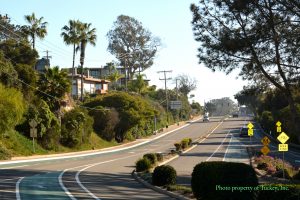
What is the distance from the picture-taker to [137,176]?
28.3m

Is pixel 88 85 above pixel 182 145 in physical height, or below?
above

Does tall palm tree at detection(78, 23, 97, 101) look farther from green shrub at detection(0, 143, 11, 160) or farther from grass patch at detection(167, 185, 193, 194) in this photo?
grass patch at detection(167, 185, 193, 194)

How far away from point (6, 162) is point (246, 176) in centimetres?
2664

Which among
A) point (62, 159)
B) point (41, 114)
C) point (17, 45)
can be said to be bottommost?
point (62, 159)

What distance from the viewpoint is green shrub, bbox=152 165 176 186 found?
22031 millimetres

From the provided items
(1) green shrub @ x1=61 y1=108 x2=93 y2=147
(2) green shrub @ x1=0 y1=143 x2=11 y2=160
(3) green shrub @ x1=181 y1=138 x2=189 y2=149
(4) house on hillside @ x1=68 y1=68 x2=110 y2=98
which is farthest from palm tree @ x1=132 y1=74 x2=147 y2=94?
(2) green shrub @ x1=0 y1=143 x2=11 y2=160

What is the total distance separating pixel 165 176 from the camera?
22125mm

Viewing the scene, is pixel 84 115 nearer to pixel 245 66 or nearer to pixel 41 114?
pixel 41 114

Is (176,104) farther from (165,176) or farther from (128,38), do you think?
(165,176)

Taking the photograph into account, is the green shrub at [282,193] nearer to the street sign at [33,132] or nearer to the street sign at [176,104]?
the street sign at [33,132]

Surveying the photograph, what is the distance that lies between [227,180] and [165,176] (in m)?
8.28

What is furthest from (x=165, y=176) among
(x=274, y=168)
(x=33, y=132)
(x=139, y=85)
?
(x=139, y=85)

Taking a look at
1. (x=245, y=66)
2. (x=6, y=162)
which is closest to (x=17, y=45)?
(x=6, y=162)

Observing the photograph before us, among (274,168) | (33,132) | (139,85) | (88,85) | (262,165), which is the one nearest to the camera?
(274,168)
